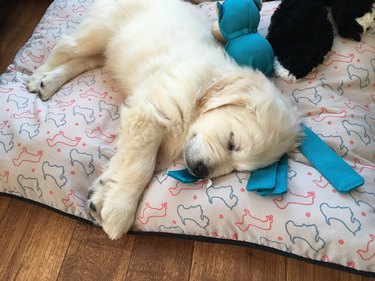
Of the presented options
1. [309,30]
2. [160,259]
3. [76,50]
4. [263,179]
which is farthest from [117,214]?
[309,30]

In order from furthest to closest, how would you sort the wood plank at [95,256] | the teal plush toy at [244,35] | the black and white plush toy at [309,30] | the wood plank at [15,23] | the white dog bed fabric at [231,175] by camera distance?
1. the wood plank at [15,23]
2. the black and white plush toy at [309,30]
3. the teal plush toy at [244,35]
4. the wood plank at [95,256]
5. the white dog bed fabric at [231,175]

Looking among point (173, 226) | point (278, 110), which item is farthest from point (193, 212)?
point (278, 110)

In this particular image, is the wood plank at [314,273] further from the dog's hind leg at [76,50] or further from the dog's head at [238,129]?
the dog's hind leg at [76,50]

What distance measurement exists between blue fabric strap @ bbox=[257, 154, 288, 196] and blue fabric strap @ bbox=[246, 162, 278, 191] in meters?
0.02

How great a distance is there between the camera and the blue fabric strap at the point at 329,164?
1770mm

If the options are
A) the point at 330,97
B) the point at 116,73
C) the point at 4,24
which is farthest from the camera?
the point at 4,24

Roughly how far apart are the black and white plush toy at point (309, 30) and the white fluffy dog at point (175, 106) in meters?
0.37

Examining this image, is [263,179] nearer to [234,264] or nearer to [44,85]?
[234,264]

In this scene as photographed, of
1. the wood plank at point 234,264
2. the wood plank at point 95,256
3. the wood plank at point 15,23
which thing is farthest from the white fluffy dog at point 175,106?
the wood plank at point 15,23

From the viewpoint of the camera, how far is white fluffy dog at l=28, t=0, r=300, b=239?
5.69 ft

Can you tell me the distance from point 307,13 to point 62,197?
154cm

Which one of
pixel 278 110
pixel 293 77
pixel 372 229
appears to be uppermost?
pixel 278 110

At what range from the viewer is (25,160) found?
1.92m

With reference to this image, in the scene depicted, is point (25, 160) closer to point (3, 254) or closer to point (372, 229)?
point (3, 254)
